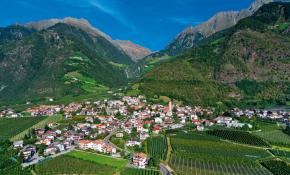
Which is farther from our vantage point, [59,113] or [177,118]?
[59,113]

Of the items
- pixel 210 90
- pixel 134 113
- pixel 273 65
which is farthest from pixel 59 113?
pixel 273 65

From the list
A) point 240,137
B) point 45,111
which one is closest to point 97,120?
point 45,111

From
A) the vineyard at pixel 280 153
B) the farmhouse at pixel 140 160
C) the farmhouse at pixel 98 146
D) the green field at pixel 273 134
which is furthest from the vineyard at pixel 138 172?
the green field at pixel 273 134

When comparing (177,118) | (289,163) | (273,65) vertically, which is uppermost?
(273,65)

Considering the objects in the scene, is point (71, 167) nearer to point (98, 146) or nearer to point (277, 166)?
point (98, 146)

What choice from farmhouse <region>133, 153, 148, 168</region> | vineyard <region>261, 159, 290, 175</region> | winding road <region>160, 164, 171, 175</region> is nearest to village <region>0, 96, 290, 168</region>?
farmhouse <region>133, 153, 148, 168</region>

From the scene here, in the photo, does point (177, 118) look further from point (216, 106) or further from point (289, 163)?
point (289, 163)
